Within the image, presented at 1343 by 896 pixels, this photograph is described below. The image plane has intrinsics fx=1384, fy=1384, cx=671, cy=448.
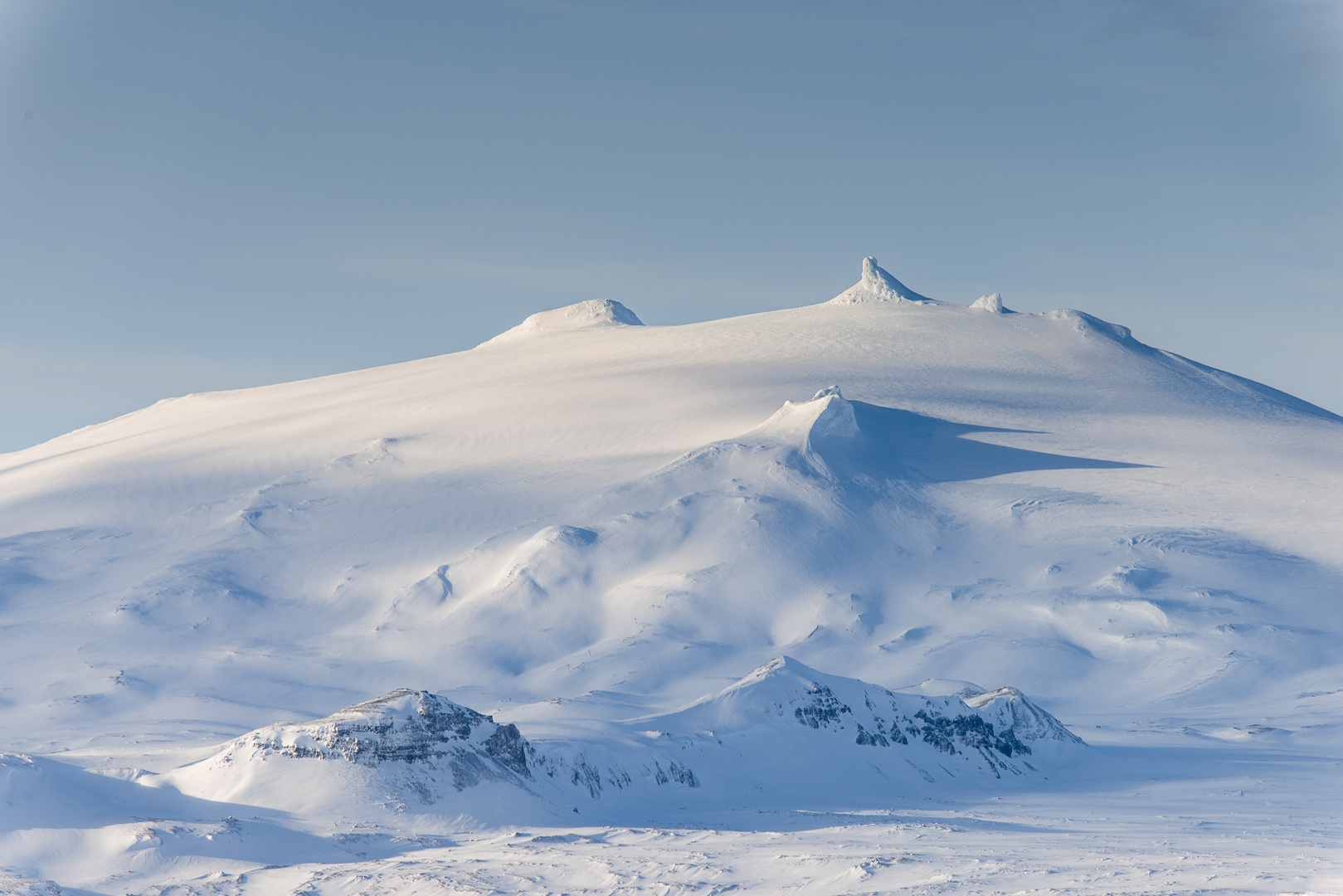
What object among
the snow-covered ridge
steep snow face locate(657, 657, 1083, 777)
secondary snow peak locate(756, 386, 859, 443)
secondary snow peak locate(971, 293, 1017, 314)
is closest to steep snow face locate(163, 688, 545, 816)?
the snow-covered ridge

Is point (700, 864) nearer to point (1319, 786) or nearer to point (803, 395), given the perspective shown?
point (1319, 786)

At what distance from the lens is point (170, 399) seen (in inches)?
6629

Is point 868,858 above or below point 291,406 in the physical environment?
below

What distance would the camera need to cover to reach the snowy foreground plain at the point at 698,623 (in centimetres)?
4103

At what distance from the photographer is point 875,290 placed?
562 ft

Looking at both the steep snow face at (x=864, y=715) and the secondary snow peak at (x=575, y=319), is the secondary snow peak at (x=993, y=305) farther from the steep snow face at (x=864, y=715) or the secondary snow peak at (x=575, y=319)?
the steep snow face at (x=864, y=715)

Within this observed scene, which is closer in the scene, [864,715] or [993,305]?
[864,715]

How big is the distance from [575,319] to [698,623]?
91094 mm

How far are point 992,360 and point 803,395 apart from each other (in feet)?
91.2

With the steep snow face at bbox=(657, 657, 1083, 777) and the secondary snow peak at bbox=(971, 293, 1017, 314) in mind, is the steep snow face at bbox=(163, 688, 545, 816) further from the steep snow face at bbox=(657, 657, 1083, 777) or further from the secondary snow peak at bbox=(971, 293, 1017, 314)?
the secondary snow peak at bbox=(971, 293, 1017, 314)

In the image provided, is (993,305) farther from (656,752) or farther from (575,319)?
(656,752)

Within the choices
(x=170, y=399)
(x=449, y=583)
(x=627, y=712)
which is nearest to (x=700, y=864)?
(x=627, y=712)

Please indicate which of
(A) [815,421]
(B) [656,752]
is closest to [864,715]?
(B) [656,752]

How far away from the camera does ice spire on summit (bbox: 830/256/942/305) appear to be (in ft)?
557
